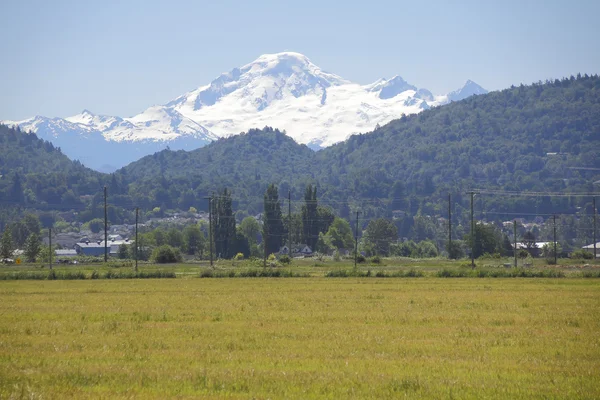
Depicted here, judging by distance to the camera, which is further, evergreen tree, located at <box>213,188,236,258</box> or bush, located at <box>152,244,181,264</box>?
evergreen tree, located at <box>213,188,236,258</box>

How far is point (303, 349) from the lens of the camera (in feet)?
77.9

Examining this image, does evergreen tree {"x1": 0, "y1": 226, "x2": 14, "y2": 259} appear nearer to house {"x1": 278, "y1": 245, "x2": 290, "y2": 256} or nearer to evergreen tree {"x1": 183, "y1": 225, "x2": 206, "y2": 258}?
evergreen tree {"x1": 183, "y1": 225, "x2": 206, "y2": 258}

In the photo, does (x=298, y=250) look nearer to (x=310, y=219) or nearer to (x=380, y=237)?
(x=310, y=219)

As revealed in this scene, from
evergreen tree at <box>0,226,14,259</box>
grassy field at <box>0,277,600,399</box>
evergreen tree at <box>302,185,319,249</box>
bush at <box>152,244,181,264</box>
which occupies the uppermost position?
evergreen tree at <box>302,185,319,249</box>

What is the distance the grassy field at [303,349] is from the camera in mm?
18672

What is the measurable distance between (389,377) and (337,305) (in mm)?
18046

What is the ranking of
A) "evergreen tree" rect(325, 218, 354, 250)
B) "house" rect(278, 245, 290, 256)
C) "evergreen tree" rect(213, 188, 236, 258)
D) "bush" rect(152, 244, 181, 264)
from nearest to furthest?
"bush" rect(152, 244, 181, 264) < "evergreen tree" rect(213, 188, 236, 258) < "house" rect(278, 245, 290, 256) < "evergreen tree" rect(325, 218, 354, 250)

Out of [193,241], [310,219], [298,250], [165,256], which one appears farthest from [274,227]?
[165,256]

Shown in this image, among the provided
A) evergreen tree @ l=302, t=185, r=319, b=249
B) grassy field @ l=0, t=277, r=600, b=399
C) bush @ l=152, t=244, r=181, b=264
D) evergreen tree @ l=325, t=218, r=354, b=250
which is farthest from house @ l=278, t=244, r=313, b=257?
grassy field @ l=0, t=277, r=600, b=399

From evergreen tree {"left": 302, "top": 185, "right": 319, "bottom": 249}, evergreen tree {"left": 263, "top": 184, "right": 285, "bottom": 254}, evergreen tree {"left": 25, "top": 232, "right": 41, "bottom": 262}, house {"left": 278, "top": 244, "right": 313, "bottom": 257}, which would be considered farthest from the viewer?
evergreen tree {"left": 302, "top": 185, "right": 319, "bottom": 249}

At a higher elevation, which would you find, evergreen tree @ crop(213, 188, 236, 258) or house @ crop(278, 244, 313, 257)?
evergreen tree @ crop(213, 188, 236, 258)

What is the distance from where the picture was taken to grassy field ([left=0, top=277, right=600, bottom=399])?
18.7m

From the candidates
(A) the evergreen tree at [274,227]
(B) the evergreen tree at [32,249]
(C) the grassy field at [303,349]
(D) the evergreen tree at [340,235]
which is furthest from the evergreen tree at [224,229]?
(C) the grassy field at [303,349]

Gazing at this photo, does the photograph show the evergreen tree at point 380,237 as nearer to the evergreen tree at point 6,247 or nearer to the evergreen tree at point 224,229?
the evergreen tree at point 224,229
